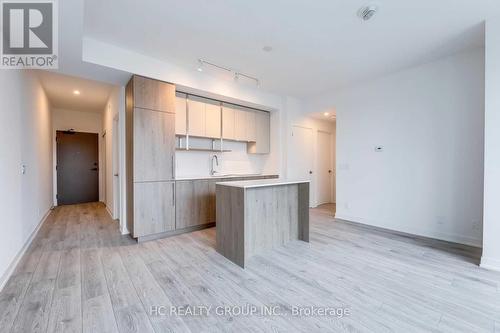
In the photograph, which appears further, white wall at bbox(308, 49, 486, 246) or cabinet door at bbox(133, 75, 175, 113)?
cabinet door at bbox(133, 75, 175, 113)

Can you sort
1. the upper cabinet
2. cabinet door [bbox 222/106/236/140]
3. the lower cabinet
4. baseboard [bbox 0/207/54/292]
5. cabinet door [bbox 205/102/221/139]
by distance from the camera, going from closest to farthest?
baseboard [bbox 0/207/54/292], the lower cabinet, the upper cabinet, cabinet door [bbox 205/102/221/139], cabinet door [bbox 222/106/236/140]

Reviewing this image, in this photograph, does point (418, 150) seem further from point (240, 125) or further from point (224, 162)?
point (224, 162)

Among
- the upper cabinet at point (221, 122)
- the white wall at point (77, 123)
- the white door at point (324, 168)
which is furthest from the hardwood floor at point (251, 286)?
the white wall at point (77, 123)

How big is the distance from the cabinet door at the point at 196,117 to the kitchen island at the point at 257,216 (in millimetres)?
1691

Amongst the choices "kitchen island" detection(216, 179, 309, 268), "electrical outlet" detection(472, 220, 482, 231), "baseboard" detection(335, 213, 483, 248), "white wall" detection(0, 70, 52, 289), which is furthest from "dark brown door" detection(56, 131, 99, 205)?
"electrical outlet" detection(472, 220, 482, 231)

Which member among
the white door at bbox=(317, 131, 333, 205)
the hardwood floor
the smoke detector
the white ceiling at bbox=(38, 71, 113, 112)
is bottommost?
the hardwood floor

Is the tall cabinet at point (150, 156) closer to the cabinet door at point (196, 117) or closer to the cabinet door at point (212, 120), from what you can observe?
the cabinet door at point (196, 117)

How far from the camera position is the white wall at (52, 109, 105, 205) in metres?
6.13

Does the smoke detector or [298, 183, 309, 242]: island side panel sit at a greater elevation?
the smoke detector

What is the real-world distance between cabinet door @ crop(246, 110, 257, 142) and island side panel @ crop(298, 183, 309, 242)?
210 centimetres

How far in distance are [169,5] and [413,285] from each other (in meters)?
3.74

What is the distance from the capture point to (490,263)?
98.2 inches

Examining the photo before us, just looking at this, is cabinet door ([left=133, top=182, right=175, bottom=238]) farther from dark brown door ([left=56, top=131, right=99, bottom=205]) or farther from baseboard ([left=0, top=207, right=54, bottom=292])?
dark brown door ([left=56, top=131, right=99, bottom=205])

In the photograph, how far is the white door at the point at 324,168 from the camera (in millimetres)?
6340
